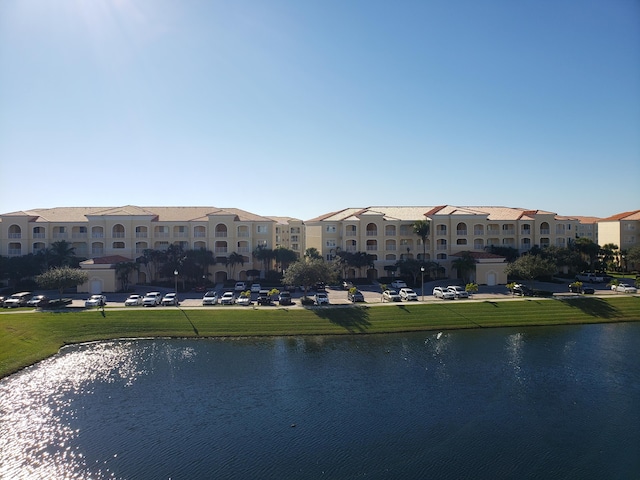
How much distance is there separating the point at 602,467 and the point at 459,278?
48109mm

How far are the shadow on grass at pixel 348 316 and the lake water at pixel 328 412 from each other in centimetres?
519

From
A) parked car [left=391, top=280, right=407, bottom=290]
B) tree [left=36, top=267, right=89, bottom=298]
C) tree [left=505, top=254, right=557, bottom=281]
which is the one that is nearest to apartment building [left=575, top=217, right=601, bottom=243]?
tree [left=505, top=254, right=557, bottom=281]

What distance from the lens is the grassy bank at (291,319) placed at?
36.6 m

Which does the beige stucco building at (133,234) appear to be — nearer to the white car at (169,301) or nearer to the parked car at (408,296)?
the white car at (169,301)

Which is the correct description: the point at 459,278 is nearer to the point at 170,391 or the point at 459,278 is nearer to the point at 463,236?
the point at 463,236

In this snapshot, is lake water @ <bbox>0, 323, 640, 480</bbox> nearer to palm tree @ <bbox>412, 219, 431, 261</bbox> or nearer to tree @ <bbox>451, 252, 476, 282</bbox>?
tree @ <bbox>451, 252, 476, 282</bbox>

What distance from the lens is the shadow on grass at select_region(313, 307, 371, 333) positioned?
38500 millimetres

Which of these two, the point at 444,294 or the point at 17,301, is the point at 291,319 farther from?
the point at 17,301

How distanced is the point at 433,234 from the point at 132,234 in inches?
1827

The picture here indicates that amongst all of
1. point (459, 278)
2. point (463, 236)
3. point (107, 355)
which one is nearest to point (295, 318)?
point (107, 355)

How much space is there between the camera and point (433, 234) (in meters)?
67.6

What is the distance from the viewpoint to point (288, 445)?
61.0ft

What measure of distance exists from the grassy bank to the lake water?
13.1ft

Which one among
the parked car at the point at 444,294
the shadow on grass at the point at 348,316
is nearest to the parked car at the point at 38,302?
the shadow on grass at the point at 348,316
